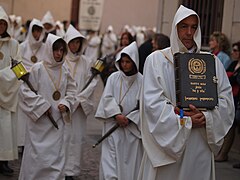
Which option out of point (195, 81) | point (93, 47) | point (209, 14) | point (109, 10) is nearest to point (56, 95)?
point (195, 81)

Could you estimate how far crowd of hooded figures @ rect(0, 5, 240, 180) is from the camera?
195 inches

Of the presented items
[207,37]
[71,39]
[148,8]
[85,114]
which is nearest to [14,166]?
[85,114]

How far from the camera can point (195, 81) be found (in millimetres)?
4969

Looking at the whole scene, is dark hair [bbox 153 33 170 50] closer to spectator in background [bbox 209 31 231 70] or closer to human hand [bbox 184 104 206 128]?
spectator in background [bbox 209 31 231 70]

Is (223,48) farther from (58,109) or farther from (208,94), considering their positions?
(208,94)

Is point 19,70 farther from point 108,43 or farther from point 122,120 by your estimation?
point 108,43

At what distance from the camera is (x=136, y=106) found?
7.04 meters

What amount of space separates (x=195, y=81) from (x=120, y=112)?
215 cm

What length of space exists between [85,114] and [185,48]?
3.34m

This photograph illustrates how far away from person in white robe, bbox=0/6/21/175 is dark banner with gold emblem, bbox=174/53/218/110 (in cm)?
361

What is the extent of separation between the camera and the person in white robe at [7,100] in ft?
26.1

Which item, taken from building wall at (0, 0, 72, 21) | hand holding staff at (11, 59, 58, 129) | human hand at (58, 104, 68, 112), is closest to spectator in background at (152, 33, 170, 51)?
human hand at (58, 104, 68, 112)

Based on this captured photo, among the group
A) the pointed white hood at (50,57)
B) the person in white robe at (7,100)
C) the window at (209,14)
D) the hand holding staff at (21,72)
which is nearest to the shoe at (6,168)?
the person in white robe at (7,100)

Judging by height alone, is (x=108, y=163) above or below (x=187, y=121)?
below
